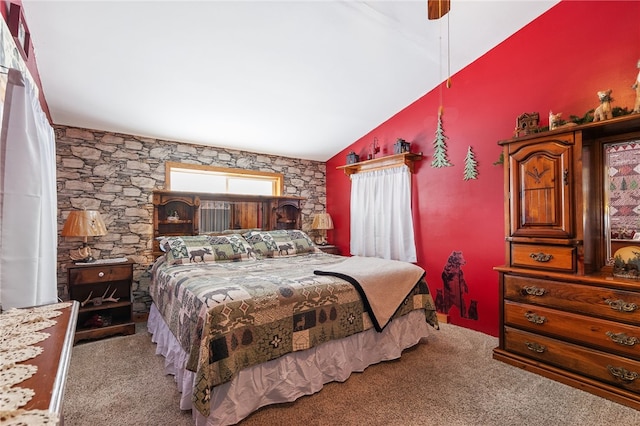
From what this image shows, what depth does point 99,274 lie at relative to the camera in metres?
3.05

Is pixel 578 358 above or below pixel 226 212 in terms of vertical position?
below

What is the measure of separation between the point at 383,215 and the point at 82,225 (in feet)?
11.4

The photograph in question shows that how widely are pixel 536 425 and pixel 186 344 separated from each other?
218 centimetres

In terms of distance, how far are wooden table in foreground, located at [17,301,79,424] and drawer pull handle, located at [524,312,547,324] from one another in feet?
9.36

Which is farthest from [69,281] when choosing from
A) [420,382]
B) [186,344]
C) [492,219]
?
[492,219]

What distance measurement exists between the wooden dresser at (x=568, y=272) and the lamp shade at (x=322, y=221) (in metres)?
2.81

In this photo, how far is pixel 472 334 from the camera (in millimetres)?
3121

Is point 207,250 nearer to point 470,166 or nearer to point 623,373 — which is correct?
point 470,166

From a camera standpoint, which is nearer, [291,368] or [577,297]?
[291,368]

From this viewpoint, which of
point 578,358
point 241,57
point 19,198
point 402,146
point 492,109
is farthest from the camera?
point 402,146

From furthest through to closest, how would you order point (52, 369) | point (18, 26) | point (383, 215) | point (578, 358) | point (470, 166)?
point (383, 215)
point (470, 166)
point (578, 358)
point (18, 26)
point (52, 369)

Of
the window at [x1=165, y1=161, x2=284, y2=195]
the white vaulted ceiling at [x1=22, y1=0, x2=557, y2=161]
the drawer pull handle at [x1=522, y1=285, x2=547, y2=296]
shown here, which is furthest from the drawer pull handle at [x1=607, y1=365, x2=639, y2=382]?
the window at [x1=165, y1=161, x2=284, y2=195]

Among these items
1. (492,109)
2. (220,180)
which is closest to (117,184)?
(220,180)

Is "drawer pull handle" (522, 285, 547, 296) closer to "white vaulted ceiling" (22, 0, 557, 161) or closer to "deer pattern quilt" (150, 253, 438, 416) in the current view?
"deer pattern quilt" (150, 253, 438, 416)
